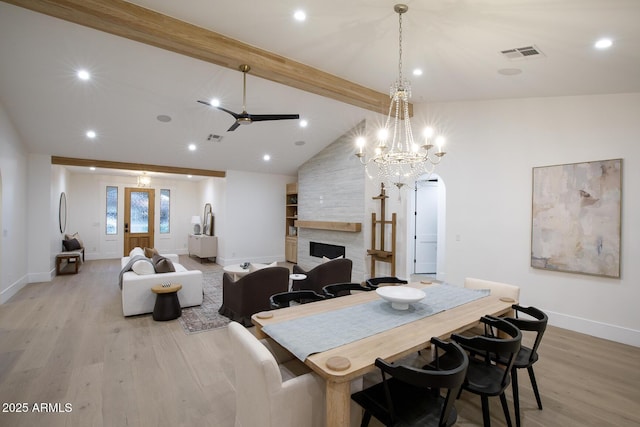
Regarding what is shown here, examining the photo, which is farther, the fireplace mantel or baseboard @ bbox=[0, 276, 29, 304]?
the fireplace mantel

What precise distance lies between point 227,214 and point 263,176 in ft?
5.20

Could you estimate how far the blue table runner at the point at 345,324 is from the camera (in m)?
1.66

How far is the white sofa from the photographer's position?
410 cm

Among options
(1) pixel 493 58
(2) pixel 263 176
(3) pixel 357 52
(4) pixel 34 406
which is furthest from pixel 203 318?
(2) pixel 263 176

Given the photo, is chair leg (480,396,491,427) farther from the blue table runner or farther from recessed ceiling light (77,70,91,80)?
recessed ceiling light (77,70,91,80)

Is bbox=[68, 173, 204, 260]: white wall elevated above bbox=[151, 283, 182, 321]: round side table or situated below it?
above

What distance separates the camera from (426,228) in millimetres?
7105

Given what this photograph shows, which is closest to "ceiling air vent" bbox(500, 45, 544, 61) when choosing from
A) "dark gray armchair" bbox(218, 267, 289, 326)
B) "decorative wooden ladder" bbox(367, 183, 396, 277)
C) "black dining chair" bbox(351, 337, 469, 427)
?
"black dining chair" bbox(351, 337, 469, 427)

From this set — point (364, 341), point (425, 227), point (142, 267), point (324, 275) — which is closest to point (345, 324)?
point (364, 341)

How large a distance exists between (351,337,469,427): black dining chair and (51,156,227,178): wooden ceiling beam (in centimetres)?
742

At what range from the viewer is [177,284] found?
4.40m

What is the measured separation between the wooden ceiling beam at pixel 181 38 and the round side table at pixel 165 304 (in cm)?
299

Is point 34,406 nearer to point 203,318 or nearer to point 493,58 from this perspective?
point 203,318

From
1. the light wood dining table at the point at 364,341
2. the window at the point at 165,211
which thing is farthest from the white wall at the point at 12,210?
the light wood dining table at the point at 364,341
